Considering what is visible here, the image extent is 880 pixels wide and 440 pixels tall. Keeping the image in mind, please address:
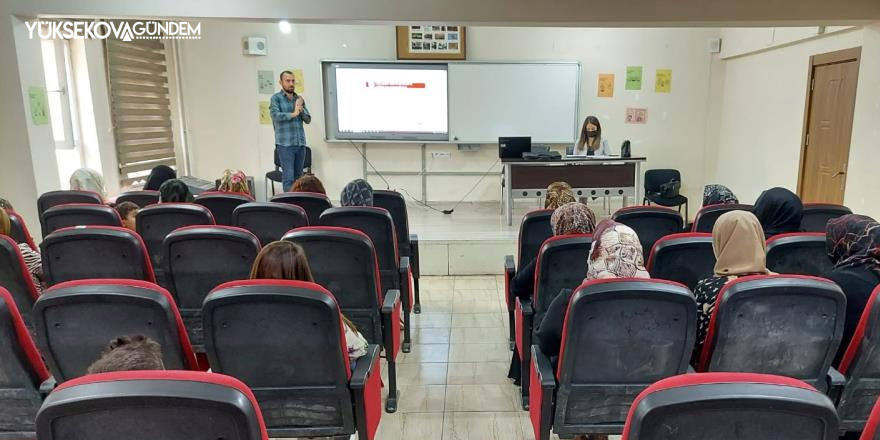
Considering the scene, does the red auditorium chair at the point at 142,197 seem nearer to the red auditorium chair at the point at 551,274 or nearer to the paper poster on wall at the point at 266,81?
the red auditorium chair at the point at 551,274

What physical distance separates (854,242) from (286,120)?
5.01m

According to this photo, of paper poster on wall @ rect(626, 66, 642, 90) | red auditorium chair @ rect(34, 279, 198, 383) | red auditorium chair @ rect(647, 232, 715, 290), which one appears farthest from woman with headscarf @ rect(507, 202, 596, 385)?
paper poster on wall @ rect(626, 66, 642, 90)

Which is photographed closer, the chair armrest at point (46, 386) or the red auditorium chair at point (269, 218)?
the chair armrest at point (46, 386)

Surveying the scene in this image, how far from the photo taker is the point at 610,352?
1.55m

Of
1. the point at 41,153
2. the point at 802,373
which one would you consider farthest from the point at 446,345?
the point at 41,153

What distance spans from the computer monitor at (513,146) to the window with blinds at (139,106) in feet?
13.6

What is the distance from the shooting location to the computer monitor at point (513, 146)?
228 inches

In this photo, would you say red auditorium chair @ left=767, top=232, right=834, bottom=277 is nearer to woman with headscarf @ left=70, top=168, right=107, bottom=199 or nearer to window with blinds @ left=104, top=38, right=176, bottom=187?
woman with headscarf @ left=70, top=168, right=107, bottom=199

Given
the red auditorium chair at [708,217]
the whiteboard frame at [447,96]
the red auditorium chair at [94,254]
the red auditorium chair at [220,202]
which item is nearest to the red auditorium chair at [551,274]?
the red auditorium chair at [708,217]

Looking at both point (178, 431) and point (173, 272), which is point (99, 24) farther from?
point (178, 431)

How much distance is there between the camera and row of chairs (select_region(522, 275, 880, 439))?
4.73ft

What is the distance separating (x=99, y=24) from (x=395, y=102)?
3268 millimetres

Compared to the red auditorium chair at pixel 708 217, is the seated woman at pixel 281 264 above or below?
above

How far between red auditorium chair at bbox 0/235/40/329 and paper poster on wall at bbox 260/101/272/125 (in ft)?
16.7
